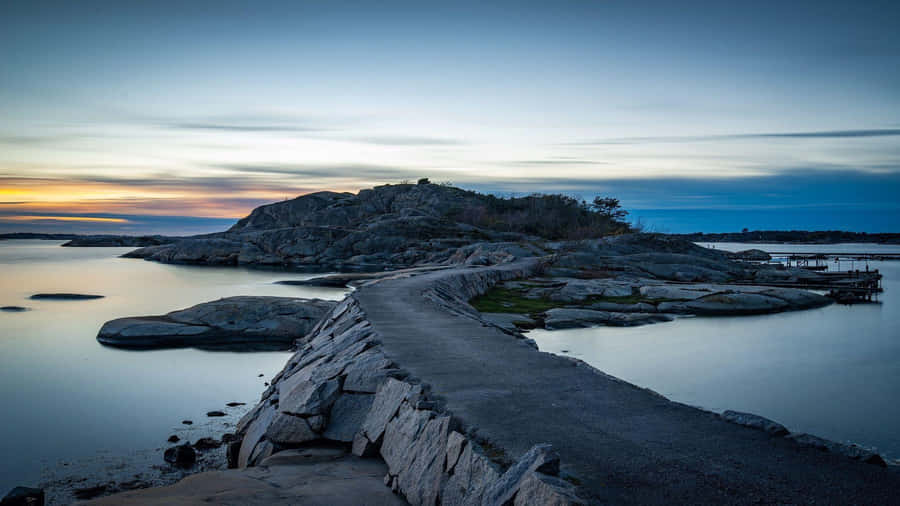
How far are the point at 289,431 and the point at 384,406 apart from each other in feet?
5.22

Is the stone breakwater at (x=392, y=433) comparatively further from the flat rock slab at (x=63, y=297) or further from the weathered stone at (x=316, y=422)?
the flat rock slab at (x=63, y=297)

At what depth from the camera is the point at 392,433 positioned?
741cm

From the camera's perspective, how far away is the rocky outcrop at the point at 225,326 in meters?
20.9

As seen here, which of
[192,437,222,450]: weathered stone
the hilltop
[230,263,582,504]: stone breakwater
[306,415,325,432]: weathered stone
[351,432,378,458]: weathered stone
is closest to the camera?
[230,263,582,504]: stone breakwater

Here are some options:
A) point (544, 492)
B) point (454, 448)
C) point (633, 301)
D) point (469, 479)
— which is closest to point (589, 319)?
point (633, 301)

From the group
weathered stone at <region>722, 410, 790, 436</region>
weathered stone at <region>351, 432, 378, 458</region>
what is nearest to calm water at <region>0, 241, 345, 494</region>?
weathered stone at <region>351, 432, 378, 458</region>

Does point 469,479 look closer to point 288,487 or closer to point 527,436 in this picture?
point 527,436

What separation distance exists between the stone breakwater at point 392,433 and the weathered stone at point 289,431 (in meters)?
0.01

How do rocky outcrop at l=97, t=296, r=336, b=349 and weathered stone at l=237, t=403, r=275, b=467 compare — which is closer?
weathered stone at l=237, t=403, r=275, b=467

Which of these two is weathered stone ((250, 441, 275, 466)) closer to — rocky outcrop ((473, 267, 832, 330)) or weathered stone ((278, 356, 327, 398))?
weathered stone ((278, 356, 327, 398))

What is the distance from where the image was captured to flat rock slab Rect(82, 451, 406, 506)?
20.8 ft

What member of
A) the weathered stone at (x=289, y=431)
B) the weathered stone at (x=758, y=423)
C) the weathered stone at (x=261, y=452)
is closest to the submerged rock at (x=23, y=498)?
Result: the weathered stone at (x=261, y=452)

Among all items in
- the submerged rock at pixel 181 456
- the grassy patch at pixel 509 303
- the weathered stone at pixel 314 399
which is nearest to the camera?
the weathered stone at pixel 314 399

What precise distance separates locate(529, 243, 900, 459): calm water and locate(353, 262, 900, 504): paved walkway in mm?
7483
